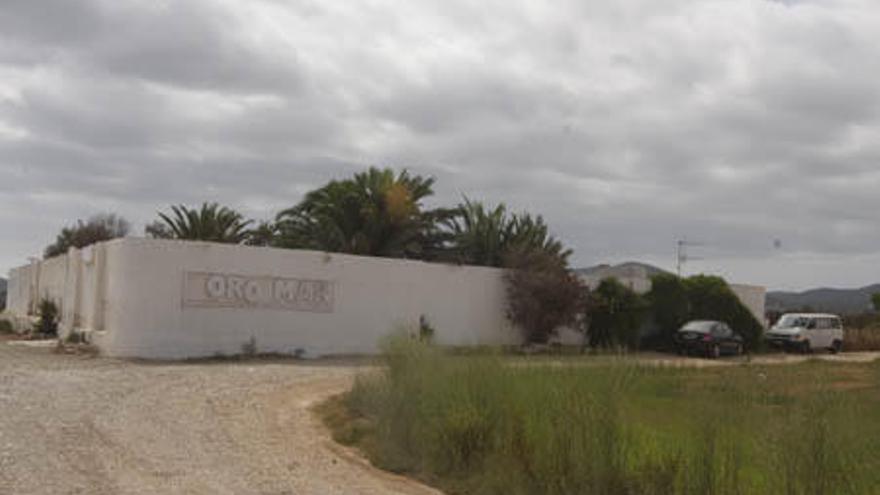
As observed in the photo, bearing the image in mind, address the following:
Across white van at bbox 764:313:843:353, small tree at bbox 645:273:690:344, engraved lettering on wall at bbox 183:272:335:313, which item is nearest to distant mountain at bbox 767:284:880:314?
white van at bbox 764:313:843:353

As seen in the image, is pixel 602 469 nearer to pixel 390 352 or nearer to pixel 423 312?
pixel 390 352

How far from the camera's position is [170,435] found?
14.7 m

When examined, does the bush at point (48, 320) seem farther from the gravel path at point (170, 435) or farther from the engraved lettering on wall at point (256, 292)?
the gravel path at point (170, 435)

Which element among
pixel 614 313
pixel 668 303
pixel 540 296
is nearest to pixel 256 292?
Answer: pixel 540 296

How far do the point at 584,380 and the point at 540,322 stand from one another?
26.8m

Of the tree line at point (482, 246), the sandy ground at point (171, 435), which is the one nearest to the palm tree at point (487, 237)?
the tree line at point (482, 246)

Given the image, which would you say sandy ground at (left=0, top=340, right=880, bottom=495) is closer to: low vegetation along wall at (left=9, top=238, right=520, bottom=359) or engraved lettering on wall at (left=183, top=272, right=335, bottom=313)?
low vegetation along wall at (left=9, top=238, right=520, bottom=359)

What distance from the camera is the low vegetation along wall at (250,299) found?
2758 centimetres

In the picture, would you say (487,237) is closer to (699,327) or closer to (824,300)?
(699,327)

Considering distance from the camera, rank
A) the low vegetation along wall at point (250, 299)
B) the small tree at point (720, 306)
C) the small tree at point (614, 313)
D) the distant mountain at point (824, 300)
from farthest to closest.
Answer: the distant mountain at point (824, 300), the small tree at point (720, 306), the small tree at point (614, 313), the low vegetation along wall at point (250, 299)

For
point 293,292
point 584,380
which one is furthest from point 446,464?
point 293,292

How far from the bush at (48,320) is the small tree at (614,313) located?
1932cm

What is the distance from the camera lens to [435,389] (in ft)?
44.6

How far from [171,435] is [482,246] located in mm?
30701
